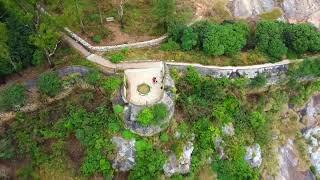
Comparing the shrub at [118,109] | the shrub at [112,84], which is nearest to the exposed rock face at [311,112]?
the shrub at [112,84]

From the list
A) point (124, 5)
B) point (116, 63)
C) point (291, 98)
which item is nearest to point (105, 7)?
point (124, 5)

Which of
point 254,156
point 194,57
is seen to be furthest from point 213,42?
point 254,156

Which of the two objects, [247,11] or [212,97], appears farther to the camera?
[247,11]

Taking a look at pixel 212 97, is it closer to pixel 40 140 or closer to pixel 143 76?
pixel 143 76

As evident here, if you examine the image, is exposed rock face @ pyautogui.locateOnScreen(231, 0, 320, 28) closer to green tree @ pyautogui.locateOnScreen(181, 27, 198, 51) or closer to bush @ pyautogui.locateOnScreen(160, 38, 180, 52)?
green tree @ pyautogui.locateOnScreen(181, 27, 198, 51)

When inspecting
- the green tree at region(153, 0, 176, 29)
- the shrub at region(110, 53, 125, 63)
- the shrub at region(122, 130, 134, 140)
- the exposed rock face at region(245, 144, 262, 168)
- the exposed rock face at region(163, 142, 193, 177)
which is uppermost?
the green tree at region(153, 0, 176, 29)

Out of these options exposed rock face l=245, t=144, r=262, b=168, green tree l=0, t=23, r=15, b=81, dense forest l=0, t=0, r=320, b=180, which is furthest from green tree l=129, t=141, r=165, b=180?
green tree l=0, t=23, r=15, b=81

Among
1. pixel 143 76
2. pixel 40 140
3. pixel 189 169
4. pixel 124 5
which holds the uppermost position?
pixel 124 5
